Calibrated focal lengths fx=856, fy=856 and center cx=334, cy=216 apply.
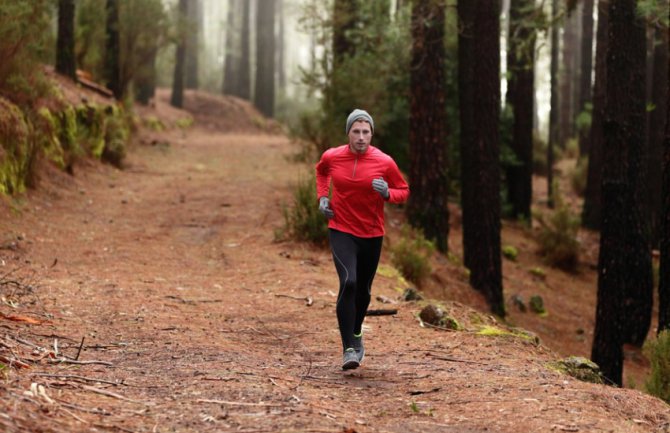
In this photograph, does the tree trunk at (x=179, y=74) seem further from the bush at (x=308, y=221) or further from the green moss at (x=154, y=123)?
the bush at (x=308, y=221)

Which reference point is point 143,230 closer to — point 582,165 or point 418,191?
point 418,191

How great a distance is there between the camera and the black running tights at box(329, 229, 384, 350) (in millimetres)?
6199

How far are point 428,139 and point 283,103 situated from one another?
110ft

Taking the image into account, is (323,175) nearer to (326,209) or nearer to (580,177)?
(326,209)

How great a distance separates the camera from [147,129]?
968 inches

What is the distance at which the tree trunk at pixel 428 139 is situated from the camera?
14469 mm

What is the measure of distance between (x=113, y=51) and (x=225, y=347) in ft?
52.3

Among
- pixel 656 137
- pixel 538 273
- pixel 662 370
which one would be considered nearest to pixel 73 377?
pixel 662 370

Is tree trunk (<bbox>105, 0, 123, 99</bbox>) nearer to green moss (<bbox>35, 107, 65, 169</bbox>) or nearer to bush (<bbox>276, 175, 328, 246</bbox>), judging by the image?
green moss (<bbox>35, 107, 65, 169</bbox>)

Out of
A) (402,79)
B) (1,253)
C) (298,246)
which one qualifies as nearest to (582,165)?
(402,79)

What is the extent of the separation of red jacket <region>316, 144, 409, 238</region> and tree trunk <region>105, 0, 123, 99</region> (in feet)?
52.1

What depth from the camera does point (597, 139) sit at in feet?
62.3

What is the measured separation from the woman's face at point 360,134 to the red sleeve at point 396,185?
26cm

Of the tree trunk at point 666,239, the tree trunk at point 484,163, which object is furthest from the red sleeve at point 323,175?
the tree trunk at point 484,163
